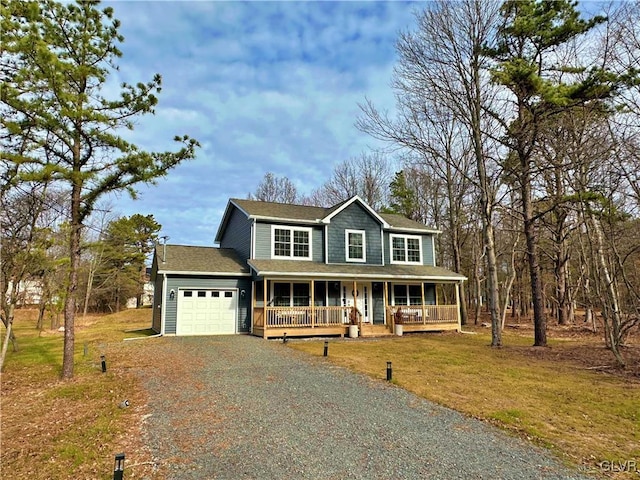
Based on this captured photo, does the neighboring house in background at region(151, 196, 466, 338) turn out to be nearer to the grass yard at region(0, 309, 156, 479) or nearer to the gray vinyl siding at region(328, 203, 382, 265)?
the gray vinyl siding at region(328, 203, 382, 265)

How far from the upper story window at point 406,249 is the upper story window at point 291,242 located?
A: 5.07 m

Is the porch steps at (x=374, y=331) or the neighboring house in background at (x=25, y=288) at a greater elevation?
the neighboring house in background at (x=25, y=288)

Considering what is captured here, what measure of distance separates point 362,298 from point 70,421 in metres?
14.4

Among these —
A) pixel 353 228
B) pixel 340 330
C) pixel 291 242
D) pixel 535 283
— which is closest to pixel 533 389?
pixel 535 283

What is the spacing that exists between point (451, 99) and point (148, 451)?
15.0m

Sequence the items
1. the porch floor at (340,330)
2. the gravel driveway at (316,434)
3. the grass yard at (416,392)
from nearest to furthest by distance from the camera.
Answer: the gravel driveway at (316,434), the grass yard at (416,392), the porch floor at (340,330)

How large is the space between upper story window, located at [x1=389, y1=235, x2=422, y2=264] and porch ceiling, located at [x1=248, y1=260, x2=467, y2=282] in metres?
0.60

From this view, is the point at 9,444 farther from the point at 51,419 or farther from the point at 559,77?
the point at 559,77

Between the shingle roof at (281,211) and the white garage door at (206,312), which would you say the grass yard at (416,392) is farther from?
the shingle roof at (281,211)

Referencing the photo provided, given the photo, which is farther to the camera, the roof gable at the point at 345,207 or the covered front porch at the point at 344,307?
the roof gable at the point at 345,207

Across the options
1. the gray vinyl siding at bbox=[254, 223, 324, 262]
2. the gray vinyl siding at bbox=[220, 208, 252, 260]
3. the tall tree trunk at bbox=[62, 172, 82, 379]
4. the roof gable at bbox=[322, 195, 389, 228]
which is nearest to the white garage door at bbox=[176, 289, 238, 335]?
the gray vinyl siding at bbox=[254, 223, 324, 262]

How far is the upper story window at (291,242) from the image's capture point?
17984mm

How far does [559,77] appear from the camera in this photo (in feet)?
42.1

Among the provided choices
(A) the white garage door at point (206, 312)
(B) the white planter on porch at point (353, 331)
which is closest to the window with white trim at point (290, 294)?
(A) the white garage door at point (206, 312)
